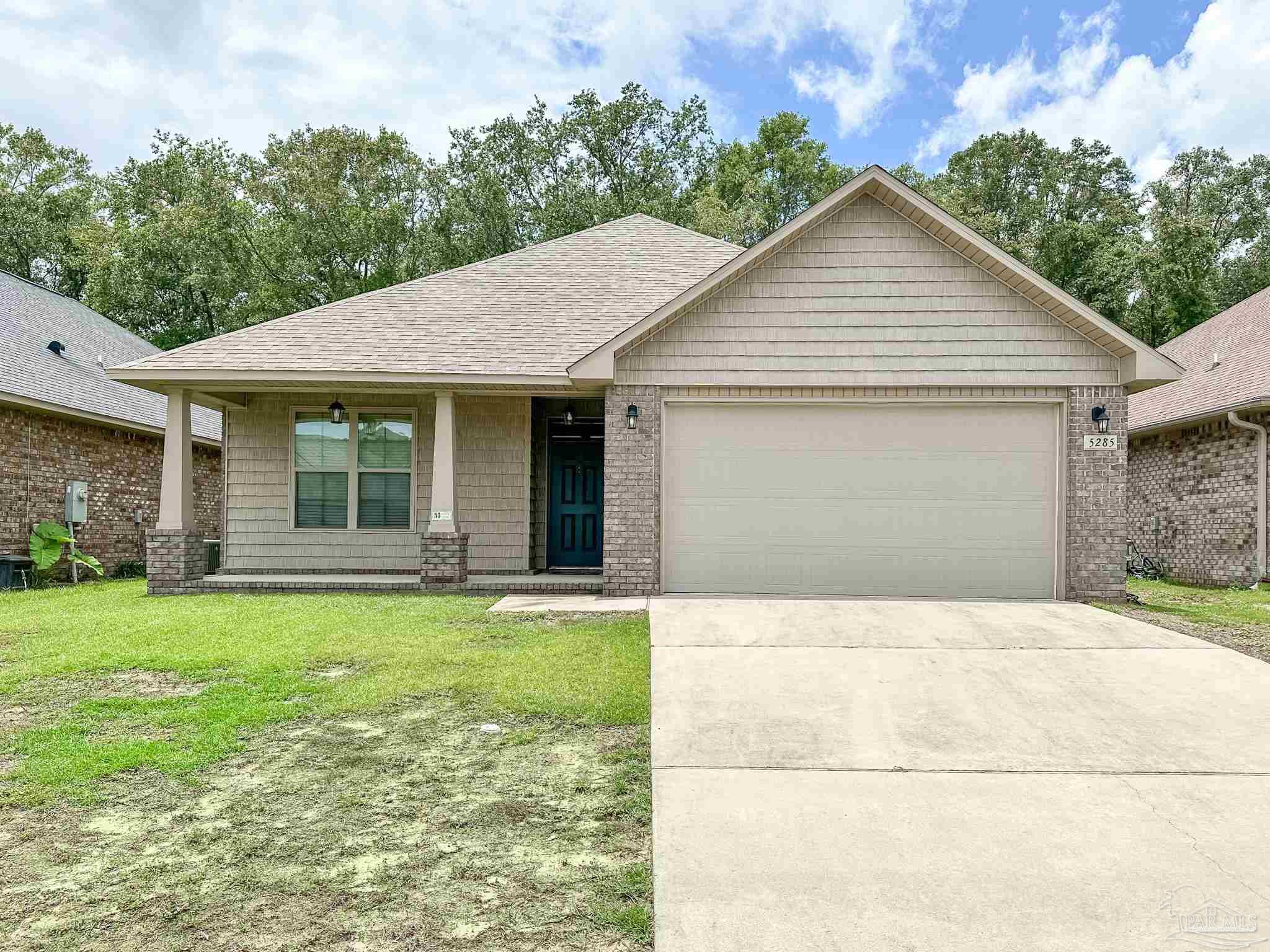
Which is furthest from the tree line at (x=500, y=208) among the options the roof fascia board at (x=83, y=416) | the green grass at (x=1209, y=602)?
the green grass at (x=1209, y=602)

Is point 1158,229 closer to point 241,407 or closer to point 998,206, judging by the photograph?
point 998,206

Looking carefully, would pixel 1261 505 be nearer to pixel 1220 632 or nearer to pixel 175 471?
pixel 1220 632

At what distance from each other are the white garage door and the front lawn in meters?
3.02

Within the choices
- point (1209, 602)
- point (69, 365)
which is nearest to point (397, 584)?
point (69, 365)

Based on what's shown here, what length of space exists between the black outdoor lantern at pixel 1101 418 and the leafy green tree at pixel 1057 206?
1981cm

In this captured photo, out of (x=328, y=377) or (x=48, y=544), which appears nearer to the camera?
(x=328, y=377)

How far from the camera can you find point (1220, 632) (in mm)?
7301

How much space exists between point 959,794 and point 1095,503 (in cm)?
637

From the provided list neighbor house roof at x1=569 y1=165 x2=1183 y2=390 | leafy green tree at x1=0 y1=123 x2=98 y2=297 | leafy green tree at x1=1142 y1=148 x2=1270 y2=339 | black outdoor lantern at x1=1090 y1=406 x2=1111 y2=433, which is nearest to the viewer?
neighbor house roof at x1=569 y1=165 x2=1183 y2=390

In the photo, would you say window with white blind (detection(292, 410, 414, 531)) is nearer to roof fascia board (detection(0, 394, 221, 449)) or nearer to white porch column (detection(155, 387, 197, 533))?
white porch column (detection(155, 387, 197, 533))

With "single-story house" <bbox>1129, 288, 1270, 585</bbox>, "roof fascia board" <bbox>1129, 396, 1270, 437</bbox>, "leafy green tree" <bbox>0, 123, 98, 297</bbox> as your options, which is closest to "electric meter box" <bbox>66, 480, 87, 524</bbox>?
"single-story house" <bbox>1129, 288, 1270, 585</bbox>

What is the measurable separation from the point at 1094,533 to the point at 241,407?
35.3 feet

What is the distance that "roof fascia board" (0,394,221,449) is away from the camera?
36.6ft

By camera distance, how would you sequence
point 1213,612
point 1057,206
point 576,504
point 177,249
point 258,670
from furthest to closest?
1. point 1057,206
2. point 177,249
3. point 576,504
4. point 1213,612
5. point 258,670
